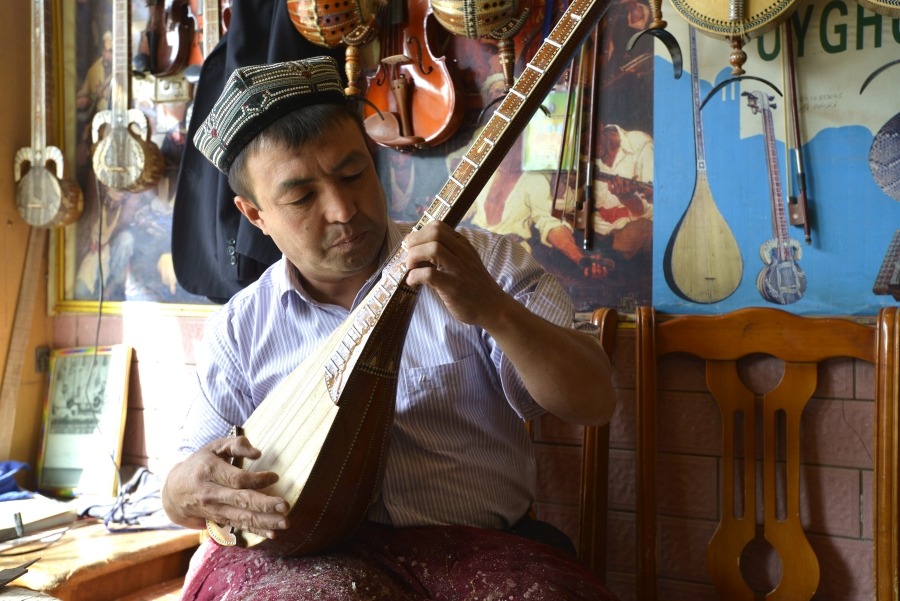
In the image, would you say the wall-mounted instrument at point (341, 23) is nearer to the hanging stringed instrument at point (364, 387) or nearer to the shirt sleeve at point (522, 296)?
the shirt sleeve at point (522, 296)

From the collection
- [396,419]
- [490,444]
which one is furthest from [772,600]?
[396,419]

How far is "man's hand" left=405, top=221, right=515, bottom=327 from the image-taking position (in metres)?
1.10

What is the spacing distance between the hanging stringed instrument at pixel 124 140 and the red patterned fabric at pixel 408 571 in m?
1.47

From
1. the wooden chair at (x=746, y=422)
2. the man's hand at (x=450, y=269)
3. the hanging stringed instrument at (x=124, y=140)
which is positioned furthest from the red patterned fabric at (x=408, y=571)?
the hanging stringed instrument at (x=124, y=140)

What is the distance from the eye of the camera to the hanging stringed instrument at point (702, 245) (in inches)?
71.3

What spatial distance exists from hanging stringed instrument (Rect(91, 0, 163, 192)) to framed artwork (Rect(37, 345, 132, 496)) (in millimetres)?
554

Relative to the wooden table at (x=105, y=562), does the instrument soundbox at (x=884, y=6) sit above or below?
above

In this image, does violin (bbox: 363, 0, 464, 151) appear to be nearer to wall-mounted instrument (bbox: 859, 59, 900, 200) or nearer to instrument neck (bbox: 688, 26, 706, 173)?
instrument neck (bbox: 688, 26, 706, 173)

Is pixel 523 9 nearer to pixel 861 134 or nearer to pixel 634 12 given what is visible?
pixel 634 12

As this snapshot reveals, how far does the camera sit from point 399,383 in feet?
4.79

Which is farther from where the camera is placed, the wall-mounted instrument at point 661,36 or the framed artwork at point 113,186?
the framed artwork at point 113,186

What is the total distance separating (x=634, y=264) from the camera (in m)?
1.90

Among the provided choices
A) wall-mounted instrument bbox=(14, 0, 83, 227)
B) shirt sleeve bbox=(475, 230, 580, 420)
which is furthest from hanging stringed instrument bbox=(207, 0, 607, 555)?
wall-mounted instrument bbox=(14, 0, 83, 227)

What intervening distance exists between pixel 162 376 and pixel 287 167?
4.55ft
